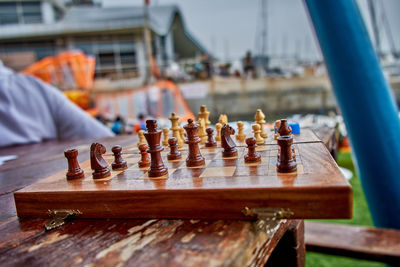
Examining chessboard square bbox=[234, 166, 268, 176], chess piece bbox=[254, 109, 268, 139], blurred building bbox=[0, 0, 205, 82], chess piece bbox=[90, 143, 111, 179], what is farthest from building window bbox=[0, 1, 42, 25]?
chessboard square bbox=[234, 166, 268, 176]

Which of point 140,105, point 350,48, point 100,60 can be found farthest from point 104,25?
point 350,48

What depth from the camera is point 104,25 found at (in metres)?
15.1

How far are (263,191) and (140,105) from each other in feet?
35.5

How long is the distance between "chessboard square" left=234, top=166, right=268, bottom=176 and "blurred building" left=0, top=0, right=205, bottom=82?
14640 millimetres

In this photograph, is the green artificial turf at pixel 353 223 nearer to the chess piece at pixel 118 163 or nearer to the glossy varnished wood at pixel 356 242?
the glossy varnished wood at pixel 356 242

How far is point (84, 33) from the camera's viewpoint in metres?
15.3

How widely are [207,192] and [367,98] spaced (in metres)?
1.32

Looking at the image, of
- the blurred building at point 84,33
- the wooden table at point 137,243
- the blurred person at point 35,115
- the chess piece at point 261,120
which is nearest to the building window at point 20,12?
the blurred building at point 84,33

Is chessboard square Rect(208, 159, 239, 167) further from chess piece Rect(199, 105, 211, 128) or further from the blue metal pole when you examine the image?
the blue metal pole

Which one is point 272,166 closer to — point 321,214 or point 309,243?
point 321,214

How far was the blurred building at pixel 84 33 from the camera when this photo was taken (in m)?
15.2

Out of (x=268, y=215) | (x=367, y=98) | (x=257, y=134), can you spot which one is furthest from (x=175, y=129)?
(x=367, y=98)

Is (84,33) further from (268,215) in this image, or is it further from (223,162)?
(268,215)

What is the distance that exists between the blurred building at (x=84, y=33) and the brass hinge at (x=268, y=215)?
14.8 m
